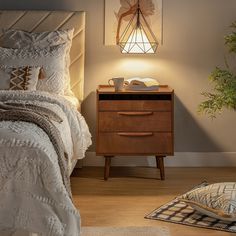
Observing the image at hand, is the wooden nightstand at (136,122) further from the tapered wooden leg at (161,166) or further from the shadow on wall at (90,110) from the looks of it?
the shadow on wall at (90,110)

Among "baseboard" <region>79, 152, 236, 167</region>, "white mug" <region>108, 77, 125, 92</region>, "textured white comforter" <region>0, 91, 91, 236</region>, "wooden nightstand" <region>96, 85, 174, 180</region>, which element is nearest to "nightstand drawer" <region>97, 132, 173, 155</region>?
"wooden nightstand" <region>96, 85, 174, 180</region>

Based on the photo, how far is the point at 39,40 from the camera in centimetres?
473

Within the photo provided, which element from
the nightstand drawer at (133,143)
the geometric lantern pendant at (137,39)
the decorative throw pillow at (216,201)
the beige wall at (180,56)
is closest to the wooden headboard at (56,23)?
the beige wall at (180,56)

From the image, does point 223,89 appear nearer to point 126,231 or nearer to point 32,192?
point 126,231

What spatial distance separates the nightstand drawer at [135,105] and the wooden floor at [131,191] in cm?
54

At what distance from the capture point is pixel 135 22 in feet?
16.3

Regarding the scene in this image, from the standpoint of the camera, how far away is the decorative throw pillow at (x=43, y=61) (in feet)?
14.8

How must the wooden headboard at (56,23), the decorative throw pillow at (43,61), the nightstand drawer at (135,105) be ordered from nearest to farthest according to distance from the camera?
the decorative throw pillow at (43,61) → the nightstand drawer at (135,105) → the wooden headboard at (56,23)

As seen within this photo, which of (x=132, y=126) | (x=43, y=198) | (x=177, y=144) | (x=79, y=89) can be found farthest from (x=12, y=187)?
(x=177, y=144)

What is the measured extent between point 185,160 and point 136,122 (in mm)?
778

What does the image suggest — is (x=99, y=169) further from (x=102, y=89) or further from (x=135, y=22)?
(x=135, y=22)

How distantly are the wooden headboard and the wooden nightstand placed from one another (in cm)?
46

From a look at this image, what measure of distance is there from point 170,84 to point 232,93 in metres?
Result: 0.66

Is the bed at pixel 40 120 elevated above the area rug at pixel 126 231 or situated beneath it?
elevated above
